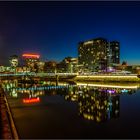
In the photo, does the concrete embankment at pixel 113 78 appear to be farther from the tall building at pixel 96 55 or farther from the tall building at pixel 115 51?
the tall building at pixel 115 51

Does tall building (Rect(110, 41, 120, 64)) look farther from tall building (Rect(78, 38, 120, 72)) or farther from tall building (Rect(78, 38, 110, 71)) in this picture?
tall building (Rect(78, 38, 110, 71))

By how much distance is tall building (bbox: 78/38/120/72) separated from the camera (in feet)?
543

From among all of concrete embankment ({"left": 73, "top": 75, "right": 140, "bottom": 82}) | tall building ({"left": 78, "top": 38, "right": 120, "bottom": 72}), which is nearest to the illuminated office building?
tall building ({"left": 78, "top": 38, "right": 120, "bottom": 72})

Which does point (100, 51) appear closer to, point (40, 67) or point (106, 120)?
point (40, 67)

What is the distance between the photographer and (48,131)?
1752 centimetres

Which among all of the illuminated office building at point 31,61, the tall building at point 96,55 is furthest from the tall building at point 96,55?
the illuminated office building at point 31,61

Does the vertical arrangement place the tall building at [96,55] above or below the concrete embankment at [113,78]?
above

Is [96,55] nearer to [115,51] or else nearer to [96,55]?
[96,55]

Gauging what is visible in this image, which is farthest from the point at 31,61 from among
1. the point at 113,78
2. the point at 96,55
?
the point at 113,78

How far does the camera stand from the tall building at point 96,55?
165625 mm

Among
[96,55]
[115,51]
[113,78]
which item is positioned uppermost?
[115,51]

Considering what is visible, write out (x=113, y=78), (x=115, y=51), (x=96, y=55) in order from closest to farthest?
(x=113, y=78), (x=96, y=55), (x=115, y=51)

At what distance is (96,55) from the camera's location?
168750 millimetres

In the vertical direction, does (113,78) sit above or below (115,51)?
below
